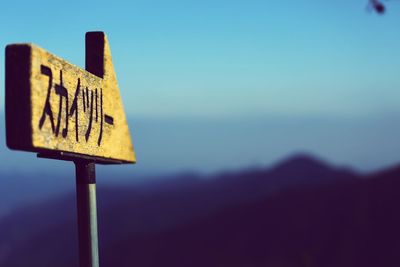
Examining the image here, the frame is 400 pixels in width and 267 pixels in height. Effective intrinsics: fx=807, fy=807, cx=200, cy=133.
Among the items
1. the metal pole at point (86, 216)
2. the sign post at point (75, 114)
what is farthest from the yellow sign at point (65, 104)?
the metal pole at point (86, 216)

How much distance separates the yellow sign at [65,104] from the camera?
393cm

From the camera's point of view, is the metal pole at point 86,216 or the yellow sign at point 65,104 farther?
the metal pole at point 86,216

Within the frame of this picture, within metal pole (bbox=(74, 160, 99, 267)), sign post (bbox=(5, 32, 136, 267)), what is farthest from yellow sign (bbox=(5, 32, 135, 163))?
metal pole (bbox=(74, 160, 99, 267))

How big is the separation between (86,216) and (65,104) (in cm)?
95

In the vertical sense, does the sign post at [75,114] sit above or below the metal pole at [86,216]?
above

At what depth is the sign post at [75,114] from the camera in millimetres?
3932

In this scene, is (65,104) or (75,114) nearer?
(65,104)

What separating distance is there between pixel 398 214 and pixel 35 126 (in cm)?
1193

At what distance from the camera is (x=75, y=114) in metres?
4.52

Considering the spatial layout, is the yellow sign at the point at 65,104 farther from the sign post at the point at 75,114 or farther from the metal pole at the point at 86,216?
the metal pole at the point at 86,216

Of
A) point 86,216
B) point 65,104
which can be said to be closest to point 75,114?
point 65,104

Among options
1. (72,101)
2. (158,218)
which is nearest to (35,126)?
(72,101)

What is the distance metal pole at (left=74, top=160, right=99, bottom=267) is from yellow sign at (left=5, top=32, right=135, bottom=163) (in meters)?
0.15

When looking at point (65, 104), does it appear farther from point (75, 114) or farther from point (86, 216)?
point (86, 216)
